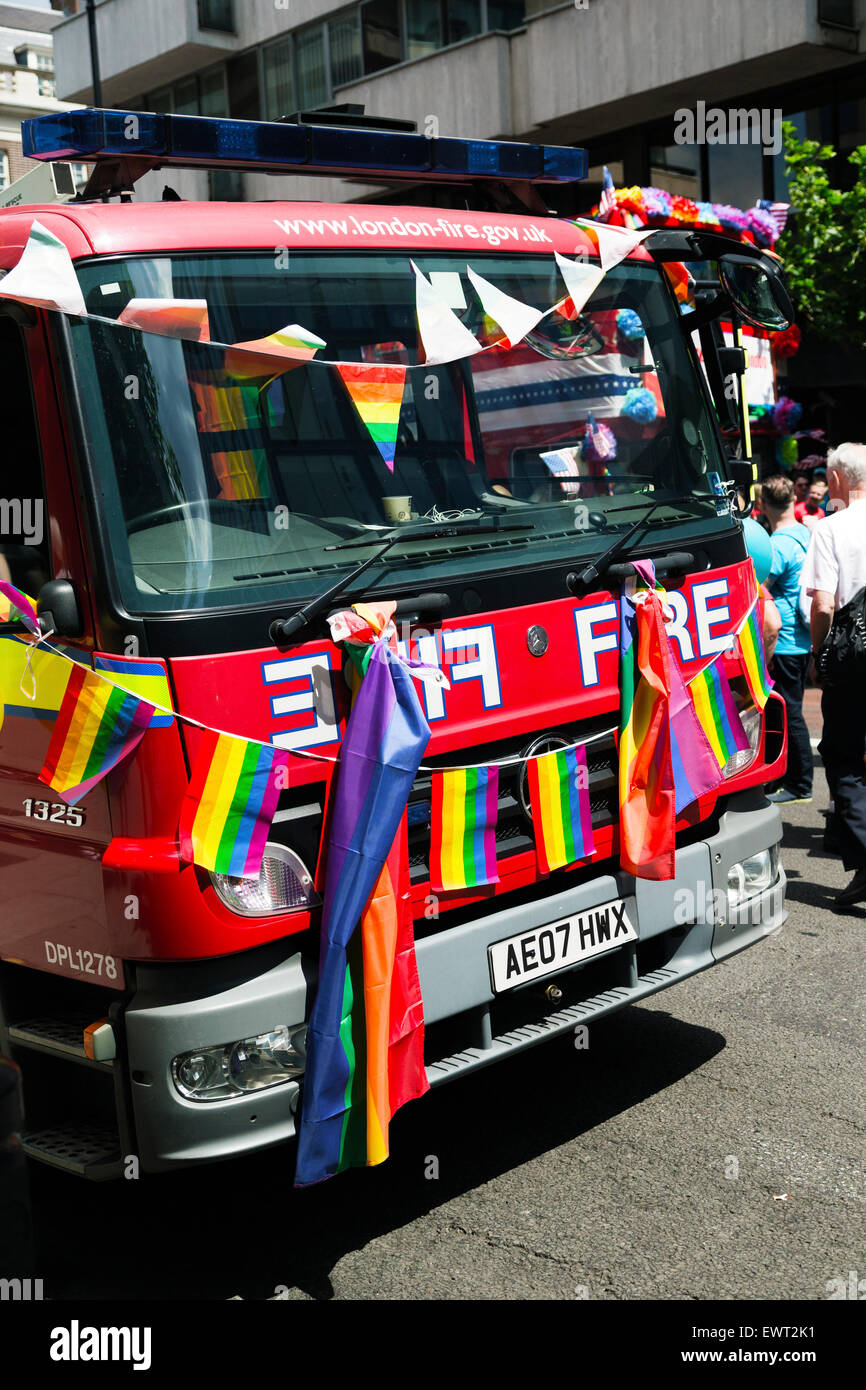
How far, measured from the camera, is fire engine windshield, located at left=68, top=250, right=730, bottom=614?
3.34 m

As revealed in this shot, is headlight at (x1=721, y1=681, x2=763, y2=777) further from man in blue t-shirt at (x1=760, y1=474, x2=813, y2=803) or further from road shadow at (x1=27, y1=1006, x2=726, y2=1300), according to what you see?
man in blue t-shirt at (x1=760, y1=474, x2=813, y2=803)

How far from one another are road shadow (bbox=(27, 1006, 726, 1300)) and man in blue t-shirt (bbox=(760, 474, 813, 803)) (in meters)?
3.59

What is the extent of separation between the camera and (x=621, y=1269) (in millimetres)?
3561

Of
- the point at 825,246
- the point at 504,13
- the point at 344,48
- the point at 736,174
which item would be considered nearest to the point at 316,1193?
the point at 825,246

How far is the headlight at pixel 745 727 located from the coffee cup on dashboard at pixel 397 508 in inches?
52.9

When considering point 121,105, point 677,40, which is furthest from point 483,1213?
point 121,105

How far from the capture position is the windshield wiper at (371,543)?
3.35 metres

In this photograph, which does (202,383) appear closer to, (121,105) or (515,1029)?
(515,1029)

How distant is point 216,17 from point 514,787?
2515 cm

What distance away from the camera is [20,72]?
67188mm

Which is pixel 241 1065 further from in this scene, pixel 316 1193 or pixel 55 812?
pixel 316 1193

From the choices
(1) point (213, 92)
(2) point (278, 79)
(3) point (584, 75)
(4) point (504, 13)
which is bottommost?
(3) point (584, 75)

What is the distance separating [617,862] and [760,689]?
0.84 meters

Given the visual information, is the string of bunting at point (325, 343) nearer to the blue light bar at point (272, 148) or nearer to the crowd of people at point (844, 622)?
the blue light bar at point (272, 148)
